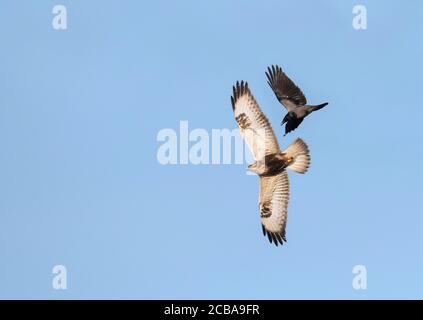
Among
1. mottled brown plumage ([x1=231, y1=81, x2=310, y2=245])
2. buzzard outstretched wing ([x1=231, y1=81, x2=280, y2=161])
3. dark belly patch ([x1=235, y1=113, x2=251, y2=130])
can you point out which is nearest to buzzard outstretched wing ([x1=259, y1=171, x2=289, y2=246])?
mottled brown plumage ([x1=231, y1=81, x2=310, y2=245])

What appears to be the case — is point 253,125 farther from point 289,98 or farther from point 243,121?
point 289,98

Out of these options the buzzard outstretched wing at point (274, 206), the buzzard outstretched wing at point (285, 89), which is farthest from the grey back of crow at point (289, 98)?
the buzzard outstretched wing at point (274, 206)

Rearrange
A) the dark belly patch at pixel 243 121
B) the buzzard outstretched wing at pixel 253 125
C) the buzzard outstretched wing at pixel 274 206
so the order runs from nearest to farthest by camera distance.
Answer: the buzzard outstretched wing at pixel 253 125 < the dark belly patch at pixel 243 121 < the buzzard outstretched wing at pixel 274 206

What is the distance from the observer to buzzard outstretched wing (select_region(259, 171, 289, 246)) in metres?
20.7

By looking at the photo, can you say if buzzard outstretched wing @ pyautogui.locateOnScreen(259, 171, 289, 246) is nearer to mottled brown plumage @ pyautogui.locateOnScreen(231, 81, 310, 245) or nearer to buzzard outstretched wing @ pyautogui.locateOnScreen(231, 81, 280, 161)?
mottled brown plumage @ pyautogui.locateOnScreen(231, 81, 310, 245)

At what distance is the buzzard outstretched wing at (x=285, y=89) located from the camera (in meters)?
20.1

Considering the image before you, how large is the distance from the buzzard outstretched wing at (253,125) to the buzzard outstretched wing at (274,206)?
0.94 meters

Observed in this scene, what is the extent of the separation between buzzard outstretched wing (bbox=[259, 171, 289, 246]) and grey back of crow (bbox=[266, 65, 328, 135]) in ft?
3.84

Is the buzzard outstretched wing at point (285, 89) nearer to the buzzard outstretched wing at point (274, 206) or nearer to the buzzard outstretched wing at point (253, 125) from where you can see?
the buzzard outstretched wing at point (253, 125)

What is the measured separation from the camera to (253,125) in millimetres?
20031

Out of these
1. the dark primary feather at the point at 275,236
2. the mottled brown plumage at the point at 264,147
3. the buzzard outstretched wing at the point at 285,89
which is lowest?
the dark primary feather at the point at 275,236
